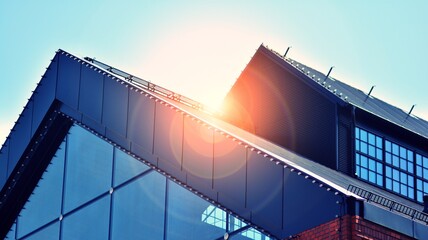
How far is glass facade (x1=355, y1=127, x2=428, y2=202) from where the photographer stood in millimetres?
35125

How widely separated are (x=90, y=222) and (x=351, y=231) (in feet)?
30.5

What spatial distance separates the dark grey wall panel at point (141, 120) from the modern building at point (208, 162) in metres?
0.04

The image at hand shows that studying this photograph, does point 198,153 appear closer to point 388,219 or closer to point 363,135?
point 388,219

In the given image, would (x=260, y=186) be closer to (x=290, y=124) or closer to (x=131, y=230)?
(x=131, y=230)

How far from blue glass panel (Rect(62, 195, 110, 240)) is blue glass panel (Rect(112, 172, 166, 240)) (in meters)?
0.39

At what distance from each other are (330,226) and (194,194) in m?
4.81

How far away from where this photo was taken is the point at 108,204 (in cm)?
2725

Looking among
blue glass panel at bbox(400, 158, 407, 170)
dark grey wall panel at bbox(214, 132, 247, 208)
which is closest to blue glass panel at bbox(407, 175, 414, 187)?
blue glass panel at bbox(400, 158, 407, 170)

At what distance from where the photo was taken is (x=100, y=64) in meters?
31.2

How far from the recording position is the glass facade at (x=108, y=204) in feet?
80.9

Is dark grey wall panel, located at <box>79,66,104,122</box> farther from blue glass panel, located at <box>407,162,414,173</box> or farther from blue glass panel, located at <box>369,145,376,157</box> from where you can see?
blue glass panel, located at <box>407,162,414,173</box>

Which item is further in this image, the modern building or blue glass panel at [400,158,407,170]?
blue glass panel at [400,158,407,170]

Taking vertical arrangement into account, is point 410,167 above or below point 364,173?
above

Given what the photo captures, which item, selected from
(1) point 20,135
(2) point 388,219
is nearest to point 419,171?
(1) point 20,135
